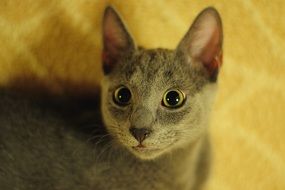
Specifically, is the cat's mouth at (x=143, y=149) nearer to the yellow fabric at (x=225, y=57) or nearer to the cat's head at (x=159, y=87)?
the cat's head at (x=159, y=87)

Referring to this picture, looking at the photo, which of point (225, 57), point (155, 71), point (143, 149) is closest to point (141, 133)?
point (143, 149)

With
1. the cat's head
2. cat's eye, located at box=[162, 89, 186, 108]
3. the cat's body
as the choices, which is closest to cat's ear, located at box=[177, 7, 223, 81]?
the cat's head

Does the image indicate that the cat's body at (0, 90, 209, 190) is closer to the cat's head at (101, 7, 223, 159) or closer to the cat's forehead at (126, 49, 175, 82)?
the cat's head at (101, 7, 223, 159)

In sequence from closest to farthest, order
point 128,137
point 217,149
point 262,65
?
point 128,137
point 262,65
point 217,149


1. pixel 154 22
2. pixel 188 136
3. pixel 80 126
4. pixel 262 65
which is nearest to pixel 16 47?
pixel 80 126

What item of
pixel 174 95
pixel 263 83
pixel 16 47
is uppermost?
pixel 263 83

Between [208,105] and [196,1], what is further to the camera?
[196,1]

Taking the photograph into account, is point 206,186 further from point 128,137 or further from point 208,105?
point 128,137
